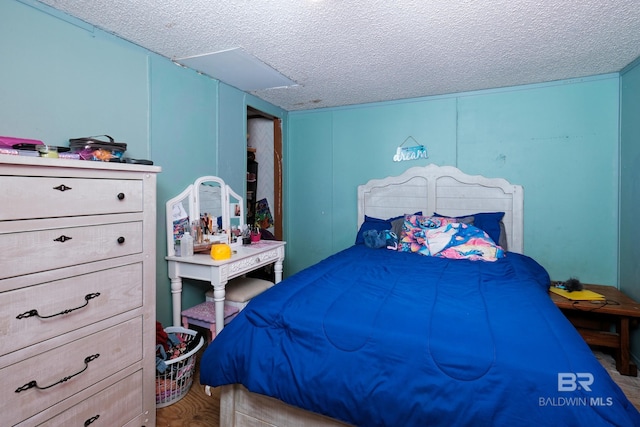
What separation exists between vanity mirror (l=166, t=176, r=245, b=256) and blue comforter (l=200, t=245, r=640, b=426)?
1.10 metres

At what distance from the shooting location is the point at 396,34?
6.54 feet

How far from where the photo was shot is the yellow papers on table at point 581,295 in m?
2.38

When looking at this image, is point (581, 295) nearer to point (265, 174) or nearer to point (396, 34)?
point (396, 34)

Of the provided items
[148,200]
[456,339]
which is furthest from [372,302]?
[148,200]

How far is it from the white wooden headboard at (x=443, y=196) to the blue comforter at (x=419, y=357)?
1393mm

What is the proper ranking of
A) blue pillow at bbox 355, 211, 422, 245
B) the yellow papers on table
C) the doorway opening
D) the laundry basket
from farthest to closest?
the doorway opening < blue pillow at bbox 355, 211, 422, 245 < the yellow papers on table < the laundry basket

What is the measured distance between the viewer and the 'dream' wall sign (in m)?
3.28

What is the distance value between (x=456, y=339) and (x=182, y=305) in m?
2.11

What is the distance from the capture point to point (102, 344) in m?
1.44

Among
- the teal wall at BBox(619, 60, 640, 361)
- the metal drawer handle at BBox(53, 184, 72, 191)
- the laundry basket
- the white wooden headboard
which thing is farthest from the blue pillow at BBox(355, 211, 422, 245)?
the metal drawer handle at BBox(53, 184, 72, 191)

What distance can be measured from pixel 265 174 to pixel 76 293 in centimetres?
272

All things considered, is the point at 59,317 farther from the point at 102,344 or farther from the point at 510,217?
the point at 510,217

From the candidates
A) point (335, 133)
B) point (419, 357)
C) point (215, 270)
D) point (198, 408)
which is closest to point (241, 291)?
point (215, 270)

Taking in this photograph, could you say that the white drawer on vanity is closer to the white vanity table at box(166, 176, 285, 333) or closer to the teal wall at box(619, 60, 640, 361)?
the white vanity table at box(166, 176, 285, 333)
